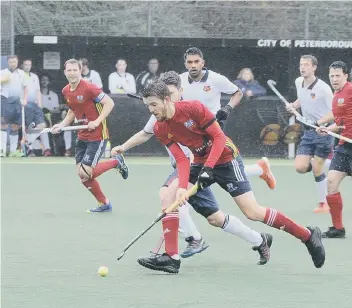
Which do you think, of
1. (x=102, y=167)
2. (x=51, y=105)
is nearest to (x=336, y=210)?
(x=102, y=167)

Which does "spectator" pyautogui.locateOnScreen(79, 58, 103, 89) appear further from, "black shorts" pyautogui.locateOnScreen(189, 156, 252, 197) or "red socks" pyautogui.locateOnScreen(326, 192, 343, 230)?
"black shorts" pyautogui.locateOnScreen(189, 156, 252, 197)

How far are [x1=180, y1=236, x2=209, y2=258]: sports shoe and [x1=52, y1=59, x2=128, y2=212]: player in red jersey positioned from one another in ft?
9.15

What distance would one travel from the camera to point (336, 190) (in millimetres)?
9133

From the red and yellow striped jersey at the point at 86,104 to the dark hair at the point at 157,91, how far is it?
13.0 feet

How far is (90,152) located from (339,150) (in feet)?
9.44

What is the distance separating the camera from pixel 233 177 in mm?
7410

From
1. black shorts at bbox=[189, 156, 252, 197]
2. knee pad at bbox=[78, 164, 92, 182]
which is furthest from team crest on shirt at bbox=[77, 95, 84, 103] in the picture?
black shorts at bbox=[189, 156, 252, 197]

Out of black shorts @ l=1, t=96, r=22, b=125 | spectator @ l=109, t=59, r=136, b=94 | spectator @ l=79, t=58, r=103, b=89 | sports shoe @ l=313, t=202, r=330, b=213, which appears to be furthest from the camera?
spectator @ l=109, t=59, r=136, b=94

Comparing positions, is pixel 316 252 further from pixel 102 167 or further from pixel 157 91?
pixel 102 167

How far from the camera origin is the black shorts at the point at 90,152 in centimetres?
1097

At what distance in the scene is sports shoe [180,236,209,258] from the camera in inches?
312

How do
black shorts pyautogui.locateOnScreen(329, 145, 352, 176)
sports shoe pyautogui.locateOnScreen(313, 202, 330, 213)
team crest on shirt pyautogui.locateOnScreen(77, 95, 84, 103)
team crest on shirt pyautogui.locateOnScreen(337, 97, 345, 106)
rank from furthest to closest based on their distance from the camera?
team crest on shirt pyautogui.locateOnScreen(77, 95, 84, 103), sports shoe pyautogui.locateOnScreen(313, 202, 330, 213), team crest on shirt pyautogui.locateOnScreen(337, 97, 345, 106), black shorts pyautogui.locateOnScreen(329, 145, 352, 176)

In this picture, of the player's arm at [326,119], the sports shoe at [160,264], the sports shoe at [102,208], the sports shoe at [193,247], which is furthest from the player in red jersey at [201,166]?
the sports shoe at [102,208]

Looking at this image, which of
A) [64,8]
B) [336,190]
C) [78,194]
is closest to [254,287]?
[336,190]
